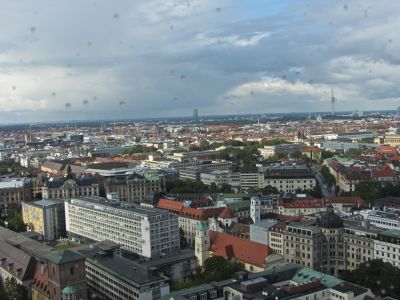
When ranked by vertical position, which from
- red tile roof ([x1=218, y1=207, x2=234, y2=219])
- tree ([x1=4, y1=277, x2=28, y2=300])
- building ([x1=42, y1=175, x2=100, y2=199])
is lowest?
tree ([x1=4, y1=277, x2=28, y2=300])

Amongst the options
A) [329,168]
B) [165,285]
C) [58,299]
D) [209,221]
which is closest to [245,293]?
[165,285]

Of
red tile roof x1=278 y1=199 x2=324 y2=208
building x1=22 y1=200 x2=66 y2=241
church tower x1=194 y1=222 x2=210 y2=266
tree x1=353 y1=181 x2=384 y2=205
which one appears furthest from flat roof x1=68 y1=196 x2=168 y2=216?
tree x1=353 y1=181 x2=384 y2=205

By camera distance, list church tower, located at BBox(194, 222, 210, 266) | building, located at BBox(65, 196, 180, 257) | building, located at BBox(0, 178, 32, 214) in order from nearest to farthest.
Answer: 1. church tower, located at BBox(194, 222, 210, 266)
2. building, located at BBox(65, 196, 180, 257)
3. building, located at BBox(0, 178, 32, 214)

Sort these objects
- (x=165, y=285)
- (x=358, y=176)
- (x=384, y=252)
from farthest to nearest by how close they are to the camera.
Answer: (x=358, y=176) < (x=384, y=252) < (x=165, y=285)

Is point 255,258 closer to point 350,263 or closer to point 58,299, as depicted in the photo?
point 350,263

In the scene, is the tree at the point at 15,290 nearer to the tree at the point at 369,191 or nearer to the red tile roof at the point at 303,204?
the red tile roof at the point at 303,204

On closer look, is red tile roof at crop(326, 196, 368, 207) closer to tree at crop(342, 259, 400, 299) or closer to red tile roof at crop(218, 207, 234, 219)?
red tile roof at crop(218, 207, 234, 219)

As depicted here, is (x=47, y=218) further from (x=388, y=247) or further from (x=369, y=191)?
(x=369, y=191)
